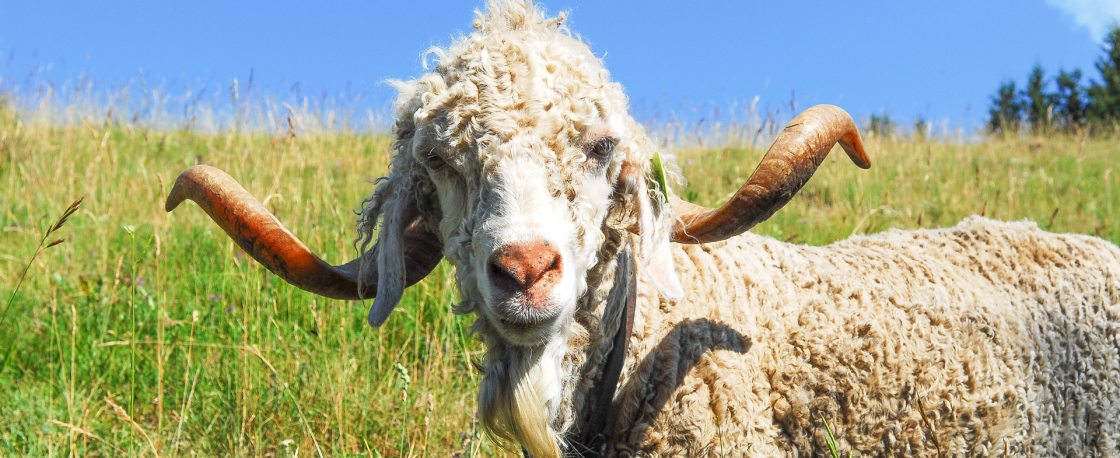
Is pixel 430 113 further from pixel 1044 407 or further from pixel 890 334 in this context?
pixel 1044 407

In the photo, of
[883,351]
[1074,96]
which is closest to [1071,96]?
[1074,96]

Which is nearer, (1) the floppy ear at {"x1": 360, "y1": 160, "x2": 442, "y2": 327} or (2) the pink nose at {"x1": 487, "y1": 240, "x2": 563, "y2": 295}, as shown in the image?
(2) the pink nose at {"x1": 487, "y1": 240, "x2": 563, "y2": 295}

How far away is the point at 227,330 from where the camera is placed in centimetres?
438

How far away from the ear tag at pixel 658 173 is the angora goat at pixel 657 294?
0.06 feet

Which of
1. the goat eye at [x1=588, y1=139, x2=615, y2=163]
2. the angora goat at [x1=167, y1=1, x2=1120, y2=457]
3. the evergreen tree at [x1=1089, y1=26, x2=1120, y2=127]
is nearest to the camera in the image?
→ the angora goat at [x1=167, y1=1, x2=1120, y2=457]

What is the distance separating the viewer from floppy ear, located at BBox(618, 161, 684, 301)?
2.28 meters

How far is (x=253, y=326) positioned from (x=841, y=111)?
3450 millimetres

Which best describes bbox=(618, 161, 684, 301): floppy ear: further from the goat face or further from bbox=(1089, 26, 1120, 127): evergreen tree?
bbox=(1089, 26, 1120, 127): evergreen tree

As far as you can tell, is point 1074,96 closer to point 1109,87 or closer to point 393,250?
point 1109,87

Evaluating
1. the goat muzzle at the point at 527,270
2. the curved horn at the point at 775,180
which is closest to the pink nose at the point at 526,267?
the goat muzzle at the point at 527,270

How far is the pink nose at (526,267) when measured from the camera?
5.71ft

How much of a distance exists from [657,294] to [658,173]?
0.56 metres

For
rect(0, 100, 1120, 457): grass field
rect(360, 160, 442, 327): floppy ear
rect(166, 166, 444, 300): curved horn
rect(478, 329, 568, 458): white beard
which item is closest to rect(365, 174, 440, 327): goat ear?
rect(360, 160, 442, 327): floppy ear

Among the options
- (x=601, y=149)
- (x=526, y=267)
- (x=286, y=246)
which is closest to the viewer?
(x=526, y=267)
